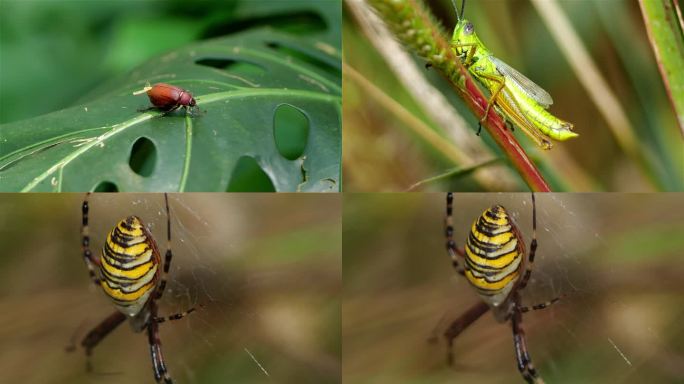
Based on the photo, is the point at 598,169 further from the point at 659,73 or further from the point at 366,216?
the point at 366,216

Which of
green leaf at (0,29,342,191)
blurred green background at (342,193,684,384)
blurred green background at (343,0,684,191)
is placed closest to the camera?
green leaf at (0,29,342,191)

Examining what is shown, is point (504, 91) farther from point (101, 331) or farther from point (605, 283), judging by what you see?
point (101, 331)

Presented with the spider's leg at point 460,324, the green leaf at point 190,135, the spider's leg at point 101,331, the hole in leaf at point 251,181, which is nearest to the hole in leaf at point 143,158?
the green leaf at point 190,135

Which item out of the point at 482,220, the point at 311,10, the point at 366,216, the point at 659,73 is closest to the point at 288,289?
the point at 366,216

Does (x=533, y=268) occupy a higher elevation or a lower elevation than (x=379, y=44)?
lower

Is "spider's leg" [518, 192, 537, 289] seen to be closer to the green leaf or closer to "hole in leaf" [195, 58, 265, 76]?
the green leaf

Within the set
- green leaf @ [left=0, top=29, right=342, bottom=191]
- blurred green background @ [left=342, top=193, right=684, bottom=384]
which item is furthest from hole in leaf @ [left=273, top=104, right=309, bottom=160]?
blurred green background @ [left=342, top=193, right=684, bottom=384]
